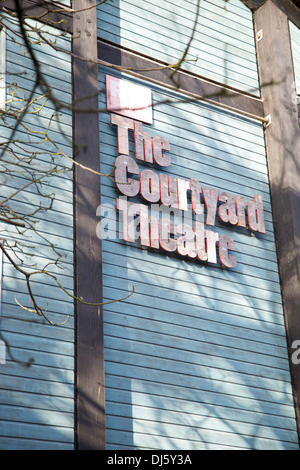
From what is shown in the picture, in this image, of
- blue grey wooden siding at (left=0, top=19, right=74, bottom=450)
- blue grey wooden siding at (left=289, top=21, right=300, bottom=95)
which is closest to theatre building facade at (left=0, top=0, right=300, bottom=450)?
blue grey wooden siding at (left=0, top=19, right=74, bottom=450)

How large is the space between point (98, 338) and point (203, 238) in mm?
2174

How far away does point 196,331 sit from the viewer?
7.50 m

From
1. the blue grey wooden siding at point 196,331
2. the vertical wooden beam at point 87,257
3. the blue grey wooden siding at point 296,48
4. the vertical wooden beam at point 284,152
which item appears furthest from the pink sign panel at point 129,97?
the blue grey wooden siding at point 296,48

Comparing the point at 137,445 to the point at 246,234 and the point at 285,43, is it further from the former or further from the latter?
the point at 285,43

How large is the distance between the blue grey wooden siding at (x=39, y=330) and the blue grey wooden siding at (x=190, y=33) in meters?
1.91

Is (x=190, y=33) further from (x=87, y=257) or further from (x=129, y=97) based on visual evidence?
(x=87, y=257)

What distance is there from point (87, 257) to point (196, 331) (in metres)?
1.64

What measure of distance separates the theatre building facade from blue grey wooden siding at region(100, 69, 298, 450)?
18 mm

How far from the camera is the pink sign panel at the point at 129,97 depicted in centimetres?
799

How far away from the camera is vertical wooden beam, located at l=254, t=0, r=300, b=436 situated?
27.5 ft

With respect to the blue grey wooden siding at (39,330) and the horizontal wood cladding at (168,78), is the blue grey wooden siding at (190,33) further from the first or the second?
the blue grey wooden siding at (39,330)

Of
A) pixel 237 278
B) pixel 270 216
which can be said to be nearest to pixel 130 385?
pixel 237 278

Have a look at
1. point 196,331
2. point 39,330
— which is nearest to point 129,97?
point 196,331

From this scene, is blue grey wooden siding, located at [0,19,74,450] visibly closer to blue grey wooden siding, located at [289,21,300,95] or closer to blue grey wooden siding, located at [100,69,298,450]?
blue grey wooden siding, located at [100,69,298,450]
